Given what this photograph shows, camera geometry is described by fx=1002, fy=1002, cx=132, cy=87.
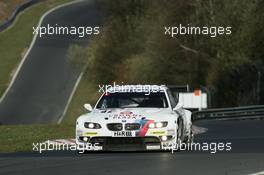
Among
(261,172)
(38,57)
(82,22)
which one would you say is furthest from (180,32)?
(261,172)

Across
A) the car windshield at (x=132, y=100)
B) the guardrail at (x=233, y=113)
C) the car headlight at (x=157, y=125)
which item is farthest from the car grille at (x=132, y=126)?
the guardrail at (x=233, y=113)

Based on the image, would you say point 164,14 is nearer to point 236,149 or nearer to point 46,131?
point 46,131

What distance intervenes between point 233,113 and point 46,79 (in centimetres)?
1713

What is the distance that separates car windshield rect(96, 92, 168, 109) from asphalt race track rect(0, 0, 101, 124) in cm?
2764

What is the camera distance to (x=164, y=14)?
4678 cm

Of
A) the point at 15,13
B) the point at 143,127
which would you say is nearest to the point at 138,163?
the point at 143,127

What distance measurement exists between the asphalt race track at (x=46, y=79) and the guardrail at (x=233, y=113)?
8935 mm

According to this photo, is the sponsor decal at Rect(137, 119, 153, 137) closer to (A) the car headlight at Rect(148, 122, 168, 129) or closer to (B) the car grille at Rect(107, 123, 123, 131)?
(A) the car headlight at Rect(148, 122, 168, 129)

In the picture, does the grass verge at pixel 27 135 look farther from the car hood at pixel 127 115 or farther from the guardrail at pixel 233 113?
the guardrail at pixel 233 113

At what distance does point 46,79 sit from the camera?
54.8 metres

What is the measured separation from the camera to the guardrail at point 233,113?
3941 centimetres

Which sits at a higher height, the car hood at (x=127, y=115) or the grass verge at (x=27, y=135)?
the car hood at (x=127, y=115)

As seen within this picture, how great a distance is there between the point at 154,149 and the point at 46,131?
1229cm

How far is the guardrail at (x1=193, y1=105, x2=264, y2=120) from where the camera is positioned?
39.4 m
